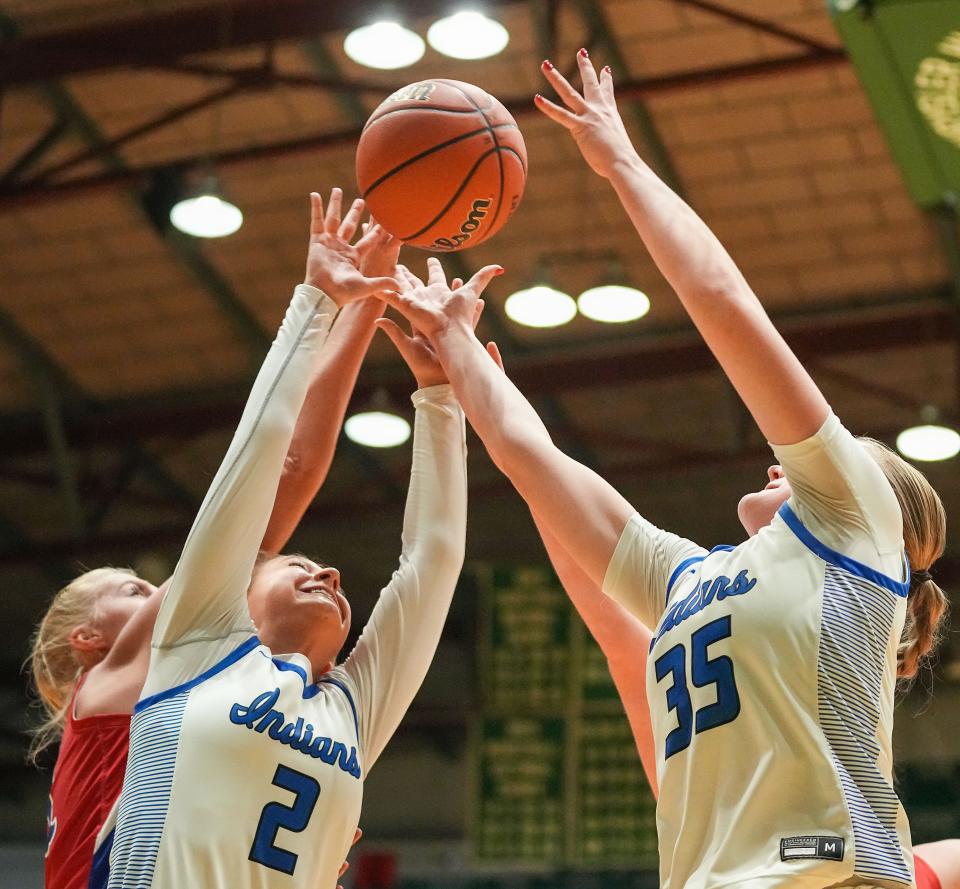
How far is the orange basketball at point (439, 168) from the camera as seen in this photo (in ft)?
12.0

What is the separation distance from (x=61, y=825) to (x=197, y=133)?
27.9ft

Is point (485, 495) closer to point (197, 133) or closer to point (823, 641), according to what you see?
point (197, 133)

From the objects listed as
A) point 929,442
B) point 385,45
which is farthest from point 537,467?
point 929,442

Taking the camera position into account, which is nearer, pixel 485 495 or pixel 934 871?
pixel 934 871

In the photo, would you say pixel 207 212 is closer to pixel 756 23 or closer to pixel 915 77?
pixel 756 23

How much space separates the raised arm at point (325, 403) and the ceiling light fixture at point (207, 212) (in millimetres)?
6020

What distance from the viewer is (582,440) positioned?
1441cm

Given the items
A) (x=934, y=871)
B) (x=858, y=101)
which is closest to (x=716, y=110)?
(x=858, y=101)

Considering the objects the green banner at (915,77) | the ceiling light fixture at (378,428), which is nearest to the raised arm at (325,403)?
the green banner at (915,77)

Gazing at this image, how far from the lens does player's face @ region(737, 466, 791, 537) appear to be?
2846mm

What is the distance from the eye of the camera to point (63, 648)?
380cm

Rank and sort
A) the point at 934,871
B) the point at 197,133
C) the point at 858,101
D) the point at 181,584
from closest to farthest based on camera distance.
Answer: the point at 181,584, the point at 934,871, the point at 858,101, the point at 197,133

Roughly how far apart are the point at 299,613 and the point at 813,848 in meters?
1.29

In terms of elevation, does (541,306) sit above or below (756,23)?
below
